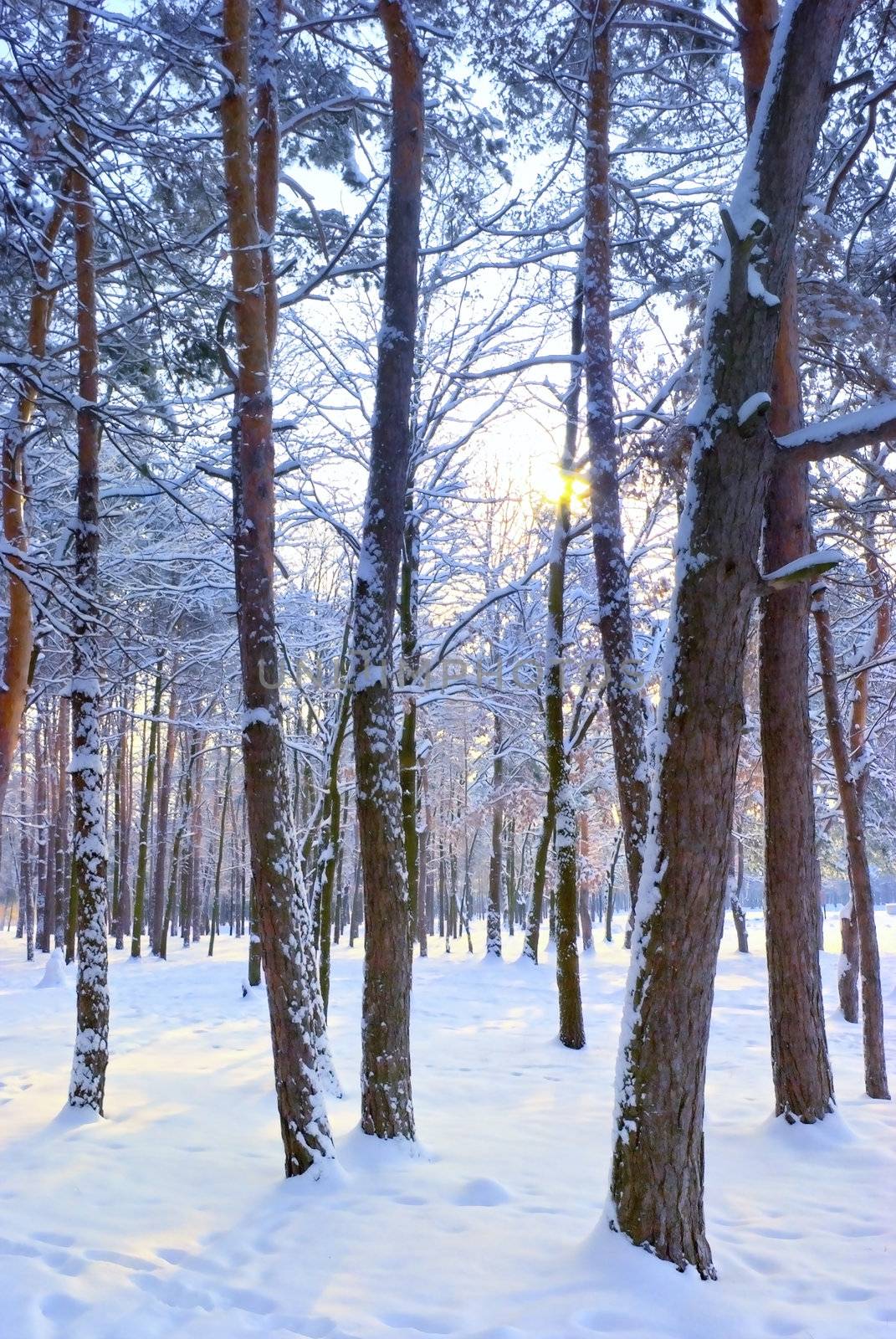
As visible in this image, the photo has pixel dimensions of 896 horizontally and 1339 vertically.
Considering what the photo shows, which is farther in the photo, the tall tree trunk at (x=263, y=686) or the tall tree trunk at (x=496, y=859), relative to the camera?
the tall tree trunk at (x=496, y=859)

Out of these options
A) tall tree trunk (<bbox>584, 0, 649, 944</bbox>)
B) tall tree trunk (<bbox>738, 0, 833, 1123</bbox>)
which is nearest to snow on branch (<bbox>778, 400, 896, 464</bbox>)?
tall tree trunk (<bbox>738, 0, 833, 1123</bbox>)

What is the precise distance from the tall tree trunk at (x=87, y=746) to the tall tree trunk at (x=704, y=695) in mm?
4367

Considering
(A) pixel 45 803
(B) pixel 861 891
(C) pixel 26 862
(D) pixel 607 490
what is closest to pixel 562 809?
(B) pixel 861 891

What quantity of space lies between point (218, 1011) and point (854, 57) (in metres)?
13.1

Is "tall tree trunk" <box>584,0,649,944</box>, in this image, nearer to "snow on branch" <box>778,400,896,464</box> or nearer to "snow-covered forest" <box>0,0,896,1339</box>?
"snow-covered forest" <box>0,0,896,1339</box>

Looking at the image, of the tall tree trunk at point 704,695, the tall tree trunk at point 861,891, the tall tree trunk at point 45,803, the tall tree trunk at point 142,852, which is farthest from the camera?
the tall tree trunk at point 45,803

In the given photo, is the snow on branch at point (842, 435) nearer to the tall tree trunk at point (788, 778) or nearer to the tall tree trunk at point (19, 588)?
the tall tree trunk at point (788, 778)

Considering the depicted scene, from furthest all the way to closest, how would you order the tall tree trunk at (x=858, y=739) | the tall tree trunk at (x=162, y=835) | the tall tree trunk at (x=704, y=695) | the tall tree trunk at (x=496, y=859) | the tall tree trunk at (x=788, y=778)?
the tall tree trunk at (x=162, y=835)
the tall tree trunk at (x=496, y=859)
the tall tree trunk at (x=858, y=739)
the tall tree trunk at (x=788, y=778)
the tall tree trunk at (x=704, y=695)

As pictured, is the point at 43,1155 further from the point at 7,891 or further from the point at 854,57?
the point at 7,891

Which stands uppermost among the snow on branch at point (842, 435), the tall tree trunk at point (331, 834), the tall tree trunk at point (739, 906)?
the snow on branch at point (842, 435)

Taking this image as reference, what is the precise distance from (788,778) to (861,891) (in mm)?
2721

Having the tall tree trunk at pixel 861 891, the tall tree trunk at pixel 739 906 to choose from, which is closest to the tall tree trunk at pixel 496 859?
the tall tree trunk at pixel 739 906

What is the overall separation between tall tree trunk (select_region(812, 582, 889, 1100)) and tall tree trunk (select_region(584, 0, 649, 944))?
1.66 meters

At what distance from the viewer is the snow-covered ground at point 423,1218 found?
3240mm
